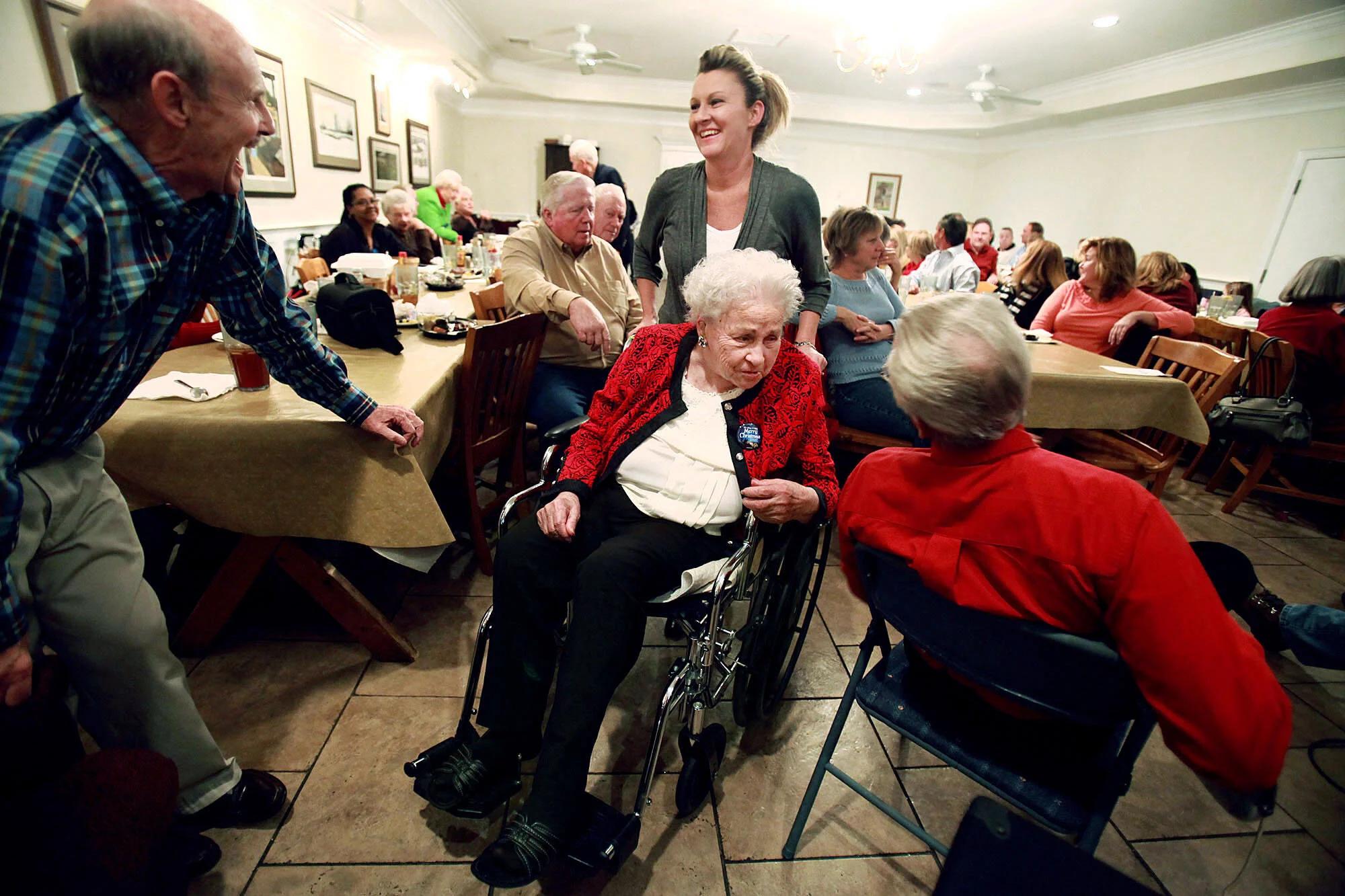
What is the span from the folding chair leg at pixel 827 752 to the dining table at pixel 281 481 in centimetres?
100

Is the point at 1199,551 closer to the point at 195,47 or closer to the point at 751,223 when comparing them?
the point at 751,223

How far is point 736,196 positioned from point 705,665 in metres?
1.33

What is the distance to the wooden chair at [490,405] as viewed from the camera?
5.95ft

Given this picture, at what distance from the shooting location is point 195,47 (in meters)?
0.82

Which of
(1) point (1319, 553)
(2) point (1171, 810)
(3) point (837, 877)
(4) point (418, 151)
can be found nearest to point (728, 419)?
(3) point (837, 877)

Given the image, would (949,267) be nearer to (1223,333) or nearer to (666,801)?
(1223,333)

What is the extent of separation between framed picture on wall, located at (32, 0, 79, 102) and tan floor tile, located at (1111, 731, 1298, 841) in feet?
15.0

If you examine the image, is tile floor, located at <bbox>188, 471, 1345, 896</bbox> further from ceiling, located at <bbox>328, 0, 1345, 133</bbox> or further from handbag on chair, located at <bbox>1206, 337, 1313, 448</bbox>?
ceiling, located at <bbox>328, 0, 1345, 133</bbox>

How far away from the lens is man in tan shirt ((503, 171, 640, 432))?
7.06ft

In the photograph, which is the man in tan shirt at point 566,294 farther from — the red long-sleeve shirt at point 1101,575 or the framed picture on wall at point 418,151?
the framed picture on wall at point 418,151

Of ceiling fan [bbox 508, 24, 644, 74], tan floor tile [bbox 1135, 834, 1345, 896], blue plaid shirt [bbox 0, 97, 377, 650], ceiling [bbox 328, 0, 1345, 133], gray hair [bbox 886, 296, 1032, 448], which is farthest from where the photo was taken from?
ceiling fan [bbox 508, 24, 644, 74]

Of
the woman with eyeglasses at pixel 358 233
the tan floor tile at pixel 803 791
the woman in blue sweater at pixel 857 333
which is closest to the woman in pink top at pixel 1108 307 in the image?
the woman in blue sweater at pixel 857 333

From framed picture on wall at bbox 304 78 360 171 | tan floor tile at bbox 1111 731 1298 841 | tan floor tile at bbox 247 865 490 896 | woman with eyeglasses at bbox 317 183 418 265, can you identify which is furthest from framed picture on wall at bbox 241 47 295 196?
tan floor tile at bbox 1111 731 1298 841

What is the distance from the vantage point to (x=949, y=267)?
4.83 metres
